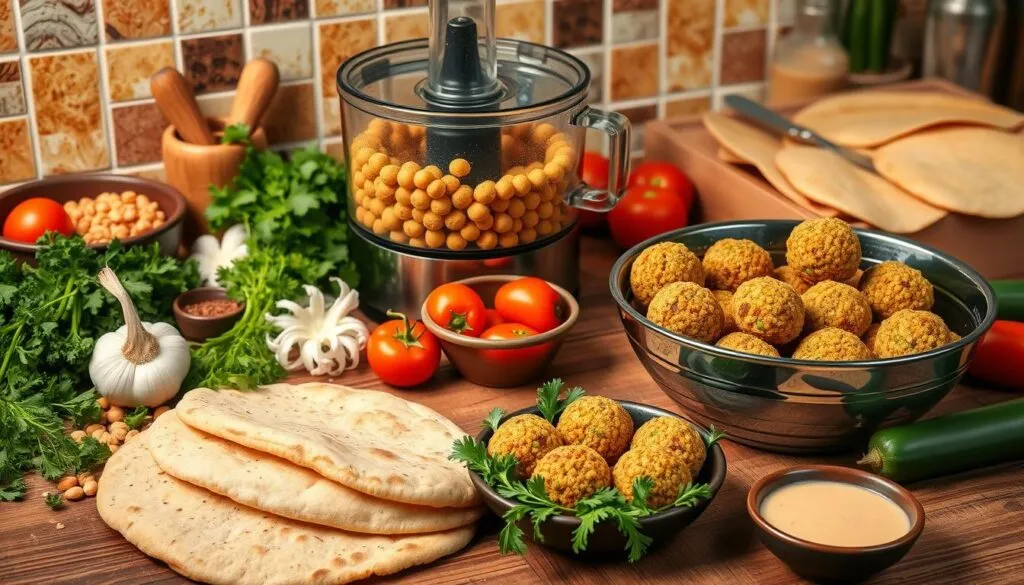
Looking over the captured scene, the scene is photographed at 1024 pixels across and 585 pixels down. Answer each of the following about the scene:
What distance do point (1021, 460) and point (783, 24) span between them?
1.05 meters

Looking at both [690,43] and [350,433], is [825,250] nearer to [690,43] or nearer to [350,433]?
[350,433]

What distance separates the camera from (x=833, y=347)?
1352 millimetres

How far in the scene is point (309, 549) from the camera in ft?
4.10

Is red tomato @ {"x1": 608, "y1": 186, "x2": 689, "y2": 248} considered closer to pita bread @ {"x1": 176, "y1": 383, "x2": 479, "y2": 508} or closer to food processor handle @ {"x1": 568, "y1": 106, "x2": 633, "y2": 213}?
food processor handle @ {"x1": 568, "y1": 106, "x2": 633, "y2": 213}

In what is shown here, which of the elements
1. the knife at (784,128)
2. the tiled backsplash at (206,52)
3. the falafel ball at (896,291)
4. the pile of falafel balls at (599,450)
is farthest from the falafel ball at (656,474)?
A: the tiled backsplash at (206,52)

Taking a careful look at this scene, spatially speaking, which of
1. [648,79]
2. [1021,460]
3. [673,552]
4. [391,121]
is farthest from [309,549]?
[648,79]

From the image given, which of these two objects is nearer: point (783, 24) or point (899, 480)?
point (899, 480)

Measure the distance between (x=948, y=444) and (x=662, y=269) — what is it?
0.38 m

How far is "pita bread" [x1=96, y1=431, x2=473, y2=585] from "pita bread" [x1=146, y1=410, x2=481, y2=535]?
0.05 feet

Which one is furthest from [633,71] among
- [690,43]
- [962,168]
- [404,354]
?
[404,354]

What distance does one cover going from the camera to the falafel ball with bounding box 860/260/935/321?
4.77 ft

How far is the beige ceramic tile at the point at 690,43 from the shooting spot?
215 centimetres

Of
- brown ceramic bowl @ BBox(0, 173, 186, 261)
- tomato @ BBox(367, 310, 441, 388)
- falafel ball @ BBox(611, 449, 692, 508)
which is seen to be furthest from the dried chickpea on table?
falafel ball @ BBox(611, 449, 692, 508)

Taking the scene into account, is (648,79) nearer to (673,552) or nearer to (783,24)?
(783,24)
